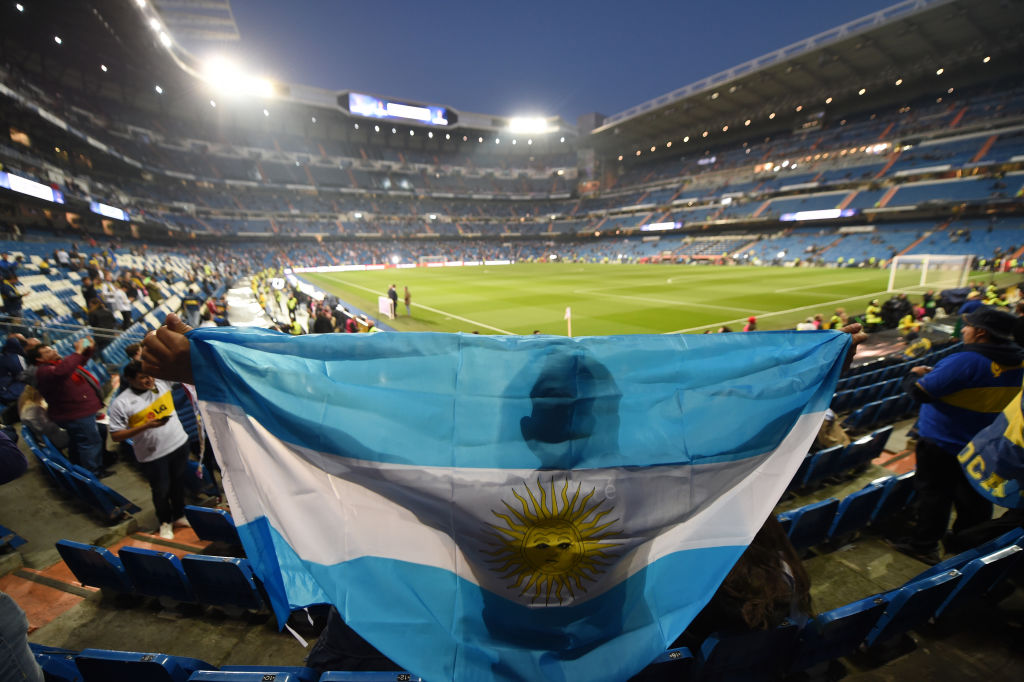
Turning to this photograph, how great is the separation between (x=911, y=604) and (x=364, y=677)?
10.7 feet

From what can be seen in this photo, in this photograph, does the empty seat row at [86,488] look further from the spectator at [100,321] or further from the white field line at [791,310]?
the white field line at [791,310]

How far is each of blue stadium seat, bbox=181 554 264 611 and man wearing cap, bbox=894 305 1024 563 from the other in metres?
5.66

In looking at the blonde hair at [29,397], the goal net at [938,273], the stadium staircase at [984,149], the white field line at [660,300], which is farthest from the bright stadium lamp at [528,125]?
the blonde hair at [29,397]

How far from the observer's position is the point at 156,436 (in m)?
4.16

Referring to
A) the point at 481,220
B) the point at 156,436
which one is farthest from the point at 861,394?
the point at 481,220

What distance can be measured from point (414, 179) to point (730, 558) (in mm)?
90499

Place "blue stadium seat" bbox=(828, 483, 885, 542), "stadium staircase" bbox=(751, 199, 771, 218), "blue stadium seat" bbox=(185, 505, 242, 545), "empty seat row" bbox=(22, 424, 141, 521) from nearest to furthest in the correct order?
1. "blue stadium seat" bbox=(828, 483, 885, 542)
2. "blue stadium seat" bbox=(185, 505, 242, 545)
3. "empty seat row" bbox=(22, 424, 141, 521)
4. "stadium staircase" bbox=(751, 199, 771, 218)

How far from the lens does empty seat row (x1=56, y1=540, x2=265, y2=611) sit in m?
2.97

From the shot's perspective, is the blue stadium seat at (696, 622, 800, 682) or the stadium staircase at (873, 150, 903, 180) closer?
the blue stadium seat at (696, 622, 800, 682)

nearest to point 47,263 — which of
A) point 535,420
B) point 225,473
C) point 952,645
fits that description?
point 225,473

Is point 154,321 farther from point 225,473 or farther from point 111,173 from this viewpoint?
point 111,173

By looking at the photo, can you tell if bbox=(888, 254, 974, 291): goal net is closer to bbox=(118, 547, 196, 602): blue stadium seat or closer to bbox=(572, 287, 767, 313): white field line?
bbox=(572, 287, 767, 313): white field line

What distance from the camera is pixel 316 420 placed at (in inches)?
78.7

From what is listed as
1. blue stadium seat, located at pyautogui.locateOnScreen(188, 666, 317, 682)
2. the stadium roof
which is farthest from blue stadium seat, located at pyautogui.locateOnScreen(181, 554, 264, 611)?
the stadium roof
